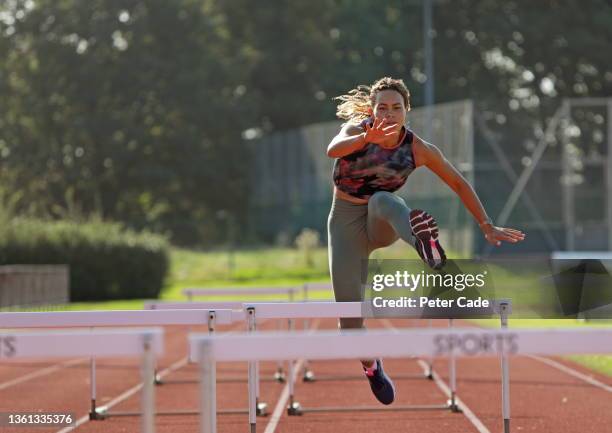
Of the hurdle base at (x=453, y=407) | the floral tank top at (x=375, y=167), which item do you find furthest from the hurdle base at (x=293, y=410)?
the floral tank top at (x=375, y=167)

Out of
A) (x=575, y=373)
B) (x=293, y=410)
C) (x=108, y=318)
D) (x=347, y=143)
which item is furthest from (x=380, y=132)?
(x=575, y=373)

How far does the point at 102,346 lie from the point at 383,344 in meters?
1.00

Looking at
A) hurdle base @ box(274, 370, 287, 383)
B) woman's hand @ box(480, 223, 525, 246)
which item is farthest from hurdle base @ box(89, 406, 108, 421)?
woman's hand @ box(480, 223, 525, 246)

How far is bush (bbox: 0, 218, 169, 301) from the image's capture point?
98.1ft

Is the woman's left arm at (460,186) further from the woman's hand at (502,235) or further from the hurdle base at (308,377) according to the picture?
the hurdle base at (308,377)

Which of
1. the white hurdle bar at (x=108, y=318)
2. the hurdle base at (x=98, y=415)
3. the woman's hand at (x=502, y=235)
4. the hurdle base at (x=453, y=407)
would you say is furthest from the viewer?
the hurdle base at (x=453, y=407)

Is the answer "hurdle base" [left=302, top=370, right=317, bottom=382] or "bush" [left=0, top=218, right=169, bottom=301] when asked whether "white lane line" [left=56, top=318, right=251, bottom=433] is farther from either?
"bush" [left=0, top=218, right=169, bottom=301]

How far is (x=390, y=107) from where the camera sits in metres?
6.46

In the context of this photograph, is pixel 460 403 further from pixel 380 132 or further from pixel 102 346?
pixel 102 346

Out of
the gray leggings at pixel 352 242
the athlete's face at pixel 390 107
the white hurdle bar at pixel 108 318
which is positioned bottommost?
the white hurdle bar at pixel 108 318

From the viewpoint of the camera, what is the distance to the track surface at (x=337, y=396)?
29.6ft

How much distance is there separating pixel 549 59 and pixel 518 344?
49351 mm

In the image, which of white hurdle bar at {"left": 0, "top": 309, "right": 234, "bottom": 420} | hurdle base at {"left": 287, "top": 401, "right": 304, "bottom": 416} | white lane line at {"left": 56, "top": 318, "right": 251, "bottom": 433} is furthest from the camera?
hurdle base at {"left": 287, "top": 401, "right": 304, "bottom": 416}

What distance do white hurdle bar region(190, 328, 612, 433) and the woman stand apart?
1650 mm
